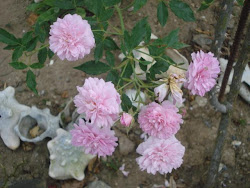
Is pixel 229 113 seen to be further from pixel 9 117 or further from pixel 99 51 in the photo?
pixel 9 117

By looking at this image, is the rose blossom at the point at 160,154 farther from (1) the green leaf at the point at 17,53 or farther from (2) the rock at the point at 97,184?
(2) the rock at the point at 97,184

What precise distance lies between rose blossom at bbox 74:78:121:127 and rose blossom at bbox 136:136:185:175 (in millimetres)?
246

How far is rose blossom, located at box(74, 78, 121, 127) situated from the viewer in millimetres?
882

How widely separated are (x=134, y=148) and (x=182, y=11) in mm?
1106

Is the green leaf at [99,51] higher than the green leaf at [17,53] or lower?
higher

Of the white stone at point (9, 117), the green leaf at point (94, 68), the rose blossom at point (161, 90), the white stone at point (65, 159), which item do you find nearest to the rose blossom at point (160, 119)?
the rose blossom at point (161, 90)

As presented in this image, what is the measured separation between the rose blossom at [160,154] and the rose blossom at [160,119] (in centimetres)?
7

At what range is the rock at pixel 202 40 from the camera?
7.93 ft

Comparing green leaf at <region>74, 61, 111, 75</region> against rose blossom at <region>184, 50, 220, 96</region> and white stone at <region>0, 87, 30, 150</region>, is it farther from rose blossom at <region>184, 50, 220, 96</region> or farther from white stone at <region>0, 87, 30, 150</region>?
white stone at <region>0, 87, 30, 150</region>

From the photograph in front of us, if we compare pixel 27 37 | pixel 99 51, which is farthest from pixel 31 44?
pixel 99 51

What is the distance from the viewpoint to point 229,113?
165 cm

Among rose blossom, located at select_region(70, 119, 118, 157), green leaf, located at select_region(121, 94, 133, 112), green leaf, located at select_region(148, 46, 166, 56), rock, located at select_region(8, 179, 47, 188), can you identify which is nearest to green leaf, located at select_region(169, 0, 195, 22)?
green leaf, located at select_region(148, 46, 166, 56)

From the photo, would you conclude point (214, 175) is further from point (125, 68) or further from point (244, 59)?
point (125, 68)

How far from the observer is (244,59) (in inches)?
55.5
